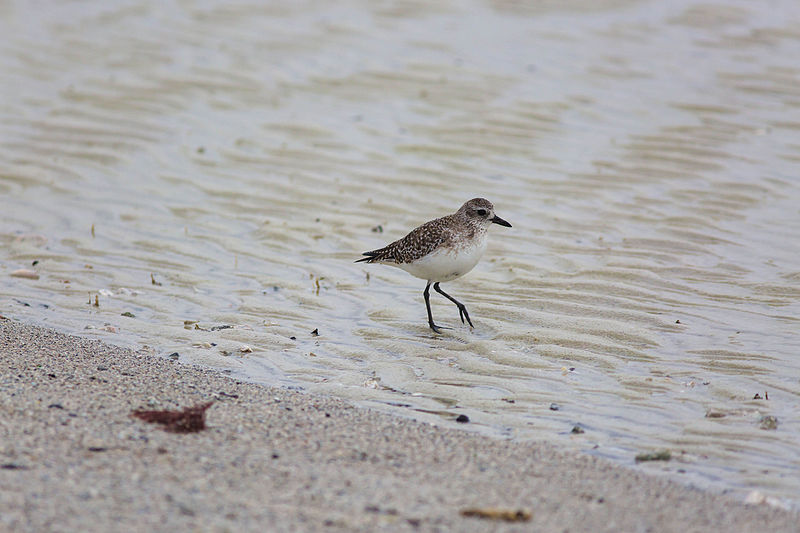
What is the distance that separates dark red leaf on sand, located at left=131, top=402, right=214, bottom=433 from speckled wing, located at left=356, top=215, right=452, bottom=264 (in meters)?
3.00

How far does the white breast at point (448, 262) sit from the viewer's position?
8.63 metres

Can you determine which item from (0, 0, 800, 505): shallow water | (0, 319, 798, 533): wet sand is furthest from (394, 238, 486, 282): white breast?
(0, 319, 798, 533): wet sand

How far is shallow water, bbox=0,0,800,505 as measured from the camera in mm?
7457

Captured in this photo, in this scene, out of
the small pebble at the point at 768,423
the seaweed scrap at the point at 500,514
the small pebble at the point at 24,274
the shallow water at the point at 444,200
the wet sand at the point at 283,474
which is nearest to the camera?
the wet sand at the point at 283,474

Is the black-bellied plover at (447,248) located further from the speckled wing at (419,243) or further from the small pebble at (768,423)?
the small pebble at (768,423)

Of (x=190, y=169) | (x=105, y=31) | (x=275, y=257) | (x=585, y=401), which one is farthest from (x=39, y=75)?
(x=585, y=401)

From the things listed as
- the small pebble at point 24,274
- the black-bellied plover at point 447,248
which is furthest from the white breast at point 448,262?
the small pebble at point 24,274

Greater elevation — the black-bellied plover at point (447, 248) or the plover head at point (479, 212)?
the plover head at point (479, 212)

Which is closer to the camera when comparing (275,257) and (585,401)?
(585,401)

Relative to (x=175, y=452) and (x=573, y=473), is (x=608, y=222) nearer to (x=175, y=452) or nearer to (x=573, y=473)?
(x=573, y=473)

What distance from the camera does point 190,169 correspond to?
41.2 ft

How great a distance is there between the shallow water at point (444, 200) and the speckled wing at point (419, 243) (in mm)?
529

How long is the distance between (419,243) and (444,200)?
9.68ft

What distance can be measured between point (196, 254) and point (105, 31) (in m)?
8.57
